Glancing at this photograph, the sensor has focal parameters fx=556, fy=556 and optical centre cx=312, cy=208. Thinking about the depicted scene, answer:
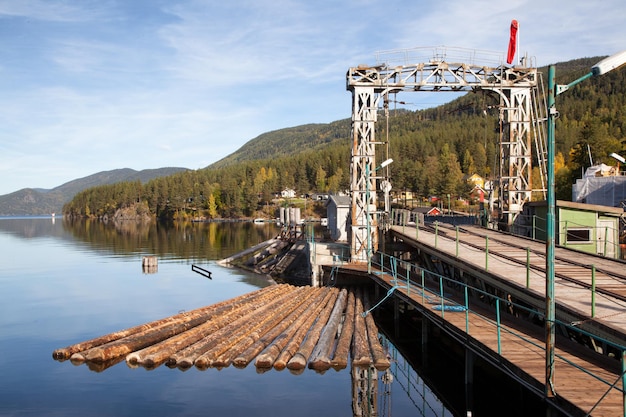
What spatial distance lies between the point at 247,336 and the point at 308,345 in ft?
7.99

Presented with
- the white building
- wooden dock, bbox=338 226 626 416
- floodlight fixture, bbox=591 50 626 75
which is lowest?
wooden dock, bbox=338 226 626 416

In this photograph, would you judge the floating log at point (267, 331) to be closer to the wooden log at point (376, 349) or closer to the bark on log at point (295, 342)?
the bark on log at point (295, 342)

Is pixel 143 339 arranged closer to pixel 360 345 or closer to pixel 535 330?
pixel 360 345

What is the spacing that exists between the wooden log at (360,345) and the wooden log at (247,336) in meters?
3.33

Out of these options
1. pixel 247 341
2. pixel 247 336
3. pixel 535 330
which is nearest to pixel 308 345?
pixel 247 341

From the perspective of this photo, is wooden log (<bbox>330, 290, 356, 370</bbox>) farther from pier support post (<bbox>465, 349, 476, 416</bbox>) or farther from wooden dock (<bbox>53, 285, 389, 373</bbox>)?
A: pier support post (<bbox>465, 349, 476, 416</bbox>)

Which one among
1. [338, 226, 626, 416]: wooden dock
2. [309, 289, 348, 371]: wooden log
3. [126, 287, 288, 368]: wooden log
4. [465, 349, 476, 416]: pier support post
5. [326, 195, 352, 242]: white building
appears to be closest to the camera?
[338, 226, 626, 416]: wooden dock

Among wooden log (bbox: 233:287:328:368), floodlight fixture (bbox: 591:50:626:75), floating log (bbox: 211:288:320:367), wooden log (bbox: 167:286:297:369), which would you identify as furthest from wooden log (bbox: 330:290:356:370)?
floodlight fixture (bbox: 591:50:626:75)

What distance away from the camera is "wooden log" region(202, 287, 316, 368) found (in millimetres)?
18608

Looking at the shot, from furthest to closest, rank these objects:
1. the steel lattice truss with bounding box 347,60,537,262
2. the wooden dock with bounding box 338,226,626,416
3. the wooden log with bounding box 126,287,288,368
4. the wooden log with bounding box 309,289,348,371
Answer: the steel lattice truss with bounding box 347,60,537,262 → the wooden log with bounding box 126,287,288,368 → the wooden log with bounding box 309,289,348,371 → the wooden dock with bounding box 338,226,626,416

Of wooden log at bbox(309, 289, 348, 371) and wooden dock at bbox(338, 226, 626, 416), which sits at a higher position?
wooden dock at bbox(338, 226, 626, 416)

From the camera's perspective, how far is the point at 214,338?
20.7 meters

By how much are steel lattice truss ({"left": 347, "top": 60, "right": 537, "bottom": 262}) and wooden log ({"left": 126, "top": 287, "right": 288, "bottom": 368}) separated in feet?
25.7

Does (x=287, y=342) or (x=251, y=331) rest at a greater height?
(x=251, y=331)
